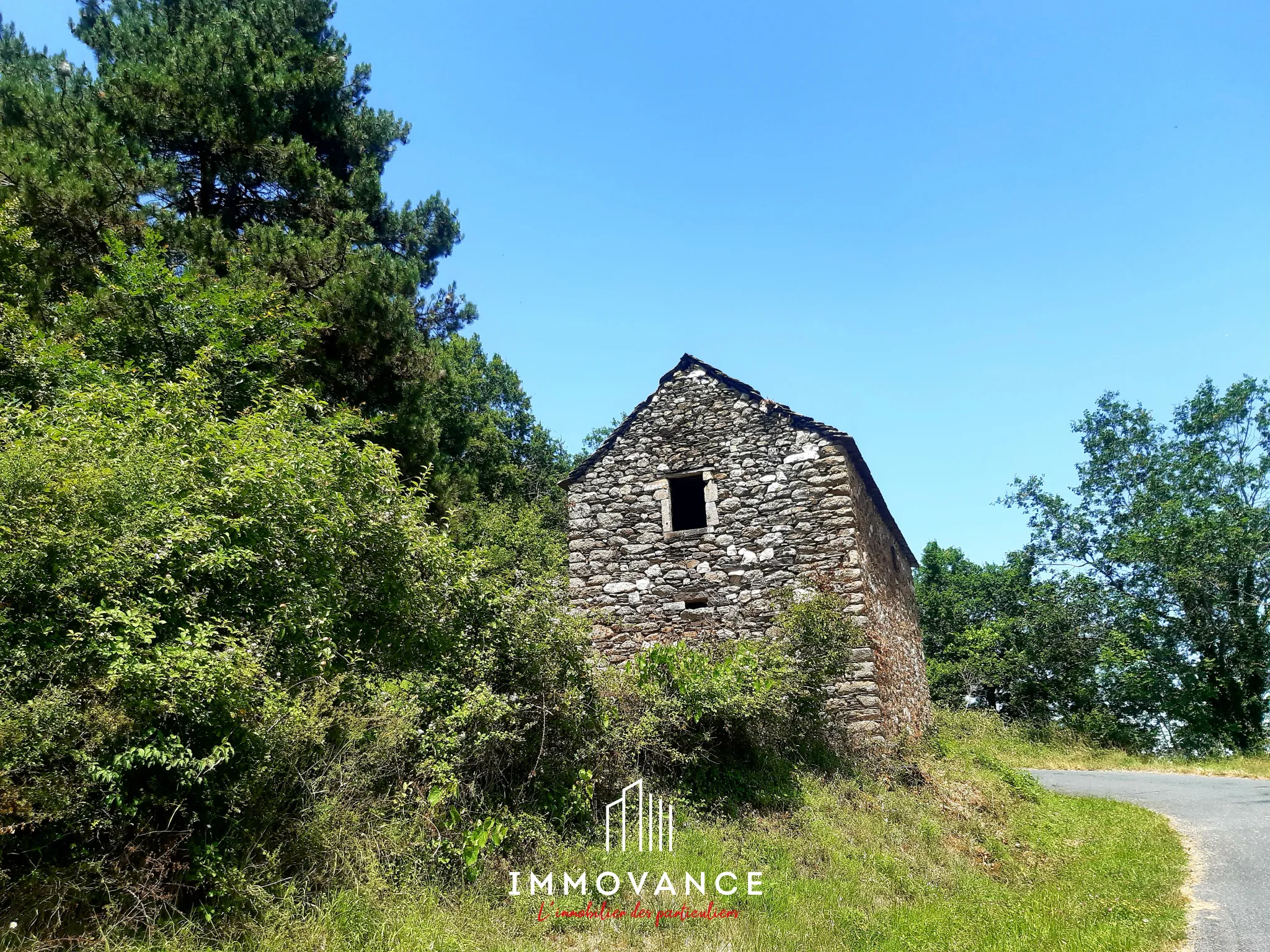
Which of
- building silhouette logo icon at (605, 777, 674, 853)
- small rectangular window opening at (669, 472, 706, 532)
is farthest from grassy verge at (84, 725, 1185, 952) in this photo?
small rectangular window opening at (669, 472, 706, 532)

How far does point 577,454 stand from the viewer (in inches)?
1357

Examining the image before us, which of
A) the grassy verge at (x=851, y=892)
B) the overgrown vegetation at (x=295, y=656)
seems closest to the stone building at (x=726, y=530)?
the overgrown vegetation at (x=295, y=656)

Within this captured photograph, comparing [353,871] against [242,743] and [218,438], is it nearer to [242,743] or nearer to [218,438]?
[242,743]

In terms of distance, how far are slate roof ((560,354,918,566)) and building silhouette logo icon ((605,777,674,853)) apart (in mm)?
6393

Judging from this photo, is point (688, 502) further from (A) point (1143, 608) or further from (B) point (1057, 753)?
(A) point (1143, 608)

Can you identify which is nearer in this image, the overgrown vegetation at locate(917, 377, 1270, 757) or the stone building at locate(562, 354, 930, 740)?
the stone building at locate(562, 354, 930, 740)

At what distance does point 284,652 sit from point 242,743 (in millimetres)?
778

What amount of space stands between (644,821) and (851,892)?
207cm

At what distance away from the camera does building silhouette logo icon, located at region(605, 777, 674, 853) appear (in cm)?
697

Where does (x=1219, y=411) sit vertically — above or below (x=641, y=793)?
above

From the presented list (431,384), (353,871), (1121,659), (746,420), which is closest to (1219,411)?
(1121,659)

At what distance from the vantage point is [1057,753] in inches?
831

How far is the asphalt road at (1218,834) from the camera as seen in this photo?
236 inches

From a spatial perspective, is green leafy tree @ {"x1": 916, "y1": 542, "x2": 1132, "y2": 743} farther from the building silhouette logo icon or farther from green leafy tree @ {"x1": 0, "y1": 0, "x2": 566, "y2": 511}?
green leafy tree @ {"x1": 0, "y1": 0, "x2": 566, "y2": 511}
